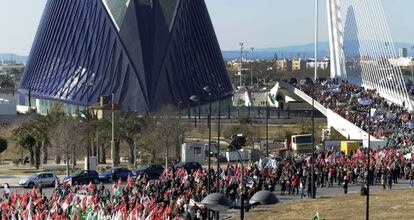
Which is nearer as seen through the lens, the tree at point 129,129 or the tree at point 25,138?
the tree at point 25,138

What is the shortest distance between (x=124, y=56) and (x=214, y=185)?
Result: 44381mm

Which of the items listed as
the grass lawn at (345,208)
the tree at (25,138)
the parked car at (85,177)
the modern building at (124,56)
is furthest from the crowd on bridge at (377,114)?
the tree at (25,138)

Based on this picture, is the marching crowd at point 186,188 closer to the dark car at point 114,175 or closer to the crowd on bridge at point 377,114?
the dark car at point 114,175

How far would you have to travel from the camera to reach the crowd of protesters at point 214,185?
75.8 feet

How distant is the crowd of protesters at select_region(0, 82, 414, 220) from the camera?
2311 centimetres

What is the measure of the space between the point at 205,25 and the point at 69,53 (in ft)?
43.8

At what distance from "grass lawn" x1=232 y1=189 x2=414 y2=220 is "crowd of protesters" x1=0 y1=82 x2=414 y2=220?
84 centimetres

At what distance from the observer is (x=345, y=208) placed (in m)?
31.4

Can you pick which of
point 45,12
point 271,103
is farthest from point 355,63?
point 45,12

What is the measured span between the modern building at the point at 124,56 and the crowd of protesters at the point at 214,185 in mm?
23648

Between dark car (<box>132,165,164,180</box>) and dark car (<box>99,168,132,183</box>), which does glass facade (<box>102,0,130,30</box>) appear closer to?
dark car (<box>132,165,164,180</box>)

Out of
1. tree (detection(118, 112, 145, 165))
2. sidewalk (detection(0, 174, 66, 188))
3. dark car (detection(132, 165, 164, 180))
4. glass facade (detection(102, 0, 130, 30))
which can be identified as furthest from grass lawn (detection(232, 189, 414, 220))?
glass facade (detection(102, 0, 130, 30))

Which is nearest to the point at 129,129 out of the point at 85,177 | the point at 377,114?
the point at 85,177

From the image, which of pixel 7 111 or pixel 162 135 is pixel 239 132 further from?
pixel 7 111
